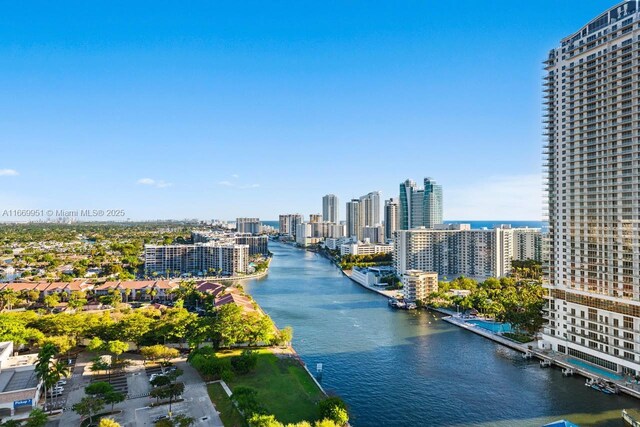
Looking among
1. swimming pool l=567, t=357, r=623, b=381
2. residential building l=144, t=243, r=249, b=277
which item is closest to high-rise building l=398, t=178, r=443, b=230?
residential building l=144, t=243, r=249, b=277

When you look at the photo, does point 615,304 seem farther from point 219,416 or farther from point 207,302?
point 207,302

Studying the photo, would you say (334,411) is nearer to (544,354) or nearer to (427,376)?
(427,376)

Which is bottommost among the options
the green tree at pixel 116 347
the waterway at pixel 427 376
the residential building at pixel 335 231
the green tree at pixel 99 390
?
the waterway at pixel 427 376

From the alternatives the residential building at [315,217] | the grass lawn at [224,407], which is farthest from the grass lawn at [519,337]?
the residential building at [315,217]

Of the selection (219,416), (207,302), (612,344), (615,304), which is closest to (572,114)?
(615,304)

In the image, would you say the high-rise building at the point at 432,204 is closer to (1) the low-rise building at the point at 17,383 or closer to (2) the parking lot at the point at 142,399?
(2) the parking lot at the point at 142,399
